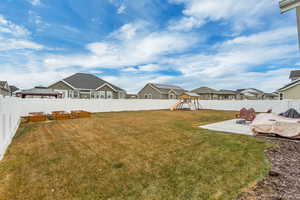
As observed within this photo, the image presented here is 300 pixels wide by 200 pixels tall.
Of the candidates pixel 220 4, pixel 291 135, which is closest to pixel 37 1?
pixel 220 4

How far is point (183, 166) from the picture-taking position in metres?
3.21

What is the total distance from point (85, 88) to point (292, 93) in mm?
25433

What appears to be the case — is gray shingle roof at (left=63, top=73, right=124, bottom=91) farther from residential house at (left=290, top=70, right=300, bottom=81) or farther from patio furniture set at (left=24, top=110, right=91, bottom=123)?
residential house at (left=290, top=70, right=300, bottom=81)

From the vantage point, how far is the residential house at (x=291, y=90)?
1443 centimetres

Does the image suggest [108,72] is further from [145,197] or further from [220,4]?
[145,197]

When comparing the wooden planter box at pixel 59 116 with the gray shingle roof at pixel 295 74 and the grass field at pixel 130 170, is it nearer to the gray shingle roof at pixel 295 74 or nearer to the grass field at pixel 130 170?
the grass field at pixel 130 170

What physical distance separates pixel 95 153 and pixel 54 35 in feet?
43.5

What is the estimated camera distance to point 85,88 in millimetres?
19156

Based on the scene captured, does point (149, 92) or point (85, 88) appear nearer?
point (85, 88)

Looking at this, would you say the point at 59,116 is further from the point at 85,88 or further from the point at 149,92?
the point at 149,92

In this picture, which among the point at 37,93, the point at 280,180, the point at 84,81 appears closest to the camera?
the point at 280,180

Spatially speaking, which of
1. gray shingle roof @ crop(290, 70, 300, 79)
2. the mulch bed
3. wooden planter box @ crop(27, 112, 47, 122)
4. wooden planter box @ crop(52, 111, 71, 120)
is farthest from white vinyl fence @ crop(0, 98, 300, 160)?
gray shingle roof @ crop(290, 70, 300, 79)

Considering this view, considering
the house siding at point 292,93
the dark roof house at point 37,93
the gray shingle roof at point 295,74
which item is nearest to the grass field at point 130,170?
the dark roof house at point 37,93

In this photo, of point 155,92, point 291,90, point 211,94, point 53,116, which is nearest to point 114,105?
point 53,116
